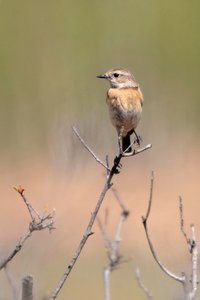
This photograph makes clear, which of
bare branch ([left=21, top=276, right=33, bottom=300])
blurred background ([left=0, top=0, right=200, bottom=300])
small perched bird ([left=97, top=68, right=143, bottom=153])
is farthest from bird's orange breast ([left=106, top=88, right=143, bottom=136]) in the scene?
blurred background ([left=0, top=0, right=200, bottom=300])

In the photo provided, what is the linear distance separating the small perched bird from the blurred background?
231cm

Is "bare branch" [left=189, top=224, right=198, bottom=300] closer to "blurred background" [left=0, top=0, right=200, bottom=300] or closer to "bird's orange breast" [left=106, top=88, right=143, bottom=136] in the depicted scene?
"bird's orange breast" [left=106, top=88, right=143, bottom=136]

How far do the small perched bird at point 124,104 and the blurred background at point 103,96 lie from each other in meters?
2.31

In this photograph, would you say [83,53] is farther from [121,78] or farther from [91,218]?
[91,218]

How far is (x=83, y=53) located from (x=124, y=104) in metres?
9.65

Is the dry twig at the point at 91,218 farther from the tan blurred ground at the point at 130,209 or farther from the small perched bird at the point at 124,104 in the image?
the tan blurred ground at the point at 130,209

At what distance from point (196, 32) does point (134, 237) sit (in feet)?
15.3

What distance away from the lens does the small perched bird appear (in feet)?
16.6

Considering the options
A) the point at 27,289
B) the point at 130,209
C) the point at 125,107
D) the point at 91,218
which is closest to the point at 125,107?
the point at 125,107

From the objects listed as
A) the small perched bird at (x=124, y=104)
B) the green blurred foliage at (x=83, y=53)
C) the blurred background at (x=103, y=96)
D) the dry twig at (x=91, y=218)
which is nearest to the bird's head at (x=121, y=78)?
the small perched bird at (x=124, y=104)

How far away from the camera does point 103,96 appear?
29.7 ft

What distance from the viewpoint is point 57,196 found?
5.77 meters

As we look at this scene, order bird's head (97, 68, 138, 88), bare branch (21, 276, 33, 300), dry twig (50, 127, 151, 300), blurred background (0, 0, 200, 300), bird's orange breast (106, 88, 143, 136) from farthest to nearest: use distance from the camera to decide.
→ blurred background (0, 0, 200, 300) < bird's head (97, 68, 138, 88) < bird's orange breast (106, 88, 143, 136) < dry twig (50, 127, 151, 300) < bare branch (21, 276, 33, 300)

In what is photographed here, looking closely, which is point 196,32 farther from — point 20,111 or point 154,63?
point 20,111
